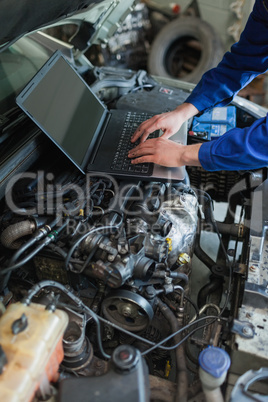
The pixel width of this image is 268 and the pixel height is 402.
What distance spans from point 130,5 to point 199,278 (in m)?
1.62

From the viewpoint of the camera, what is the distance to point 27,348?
816mm

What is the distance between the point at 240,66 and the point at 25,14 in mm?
914

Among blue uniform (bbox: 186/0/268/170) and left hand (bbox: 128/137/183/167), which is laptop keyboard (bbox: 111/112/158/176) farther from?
blue uniform (bbox: 186/0/268/170)

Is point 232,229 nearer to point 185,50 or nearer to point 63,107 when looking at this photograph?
point 63,107

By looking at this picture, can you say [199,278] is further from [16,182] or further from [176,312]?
[16,182]

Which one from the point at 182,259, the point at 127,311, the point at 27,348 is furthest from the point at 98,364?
the point at 182,259

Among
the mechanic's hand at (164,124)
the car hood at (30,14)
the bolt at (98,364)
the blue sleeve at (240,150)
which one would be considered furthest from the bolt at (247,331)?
the car hood at (30,14)

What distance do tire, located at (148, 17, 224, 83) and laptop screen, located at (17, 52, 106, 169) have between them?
229 cm

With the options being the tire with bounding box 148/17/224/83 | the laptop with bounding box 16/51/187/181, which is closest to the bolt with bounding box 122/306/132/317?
the laptop with bounding box 16/51/187/181

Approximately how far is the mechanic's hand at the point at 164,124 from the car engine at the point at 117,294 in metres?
0.21

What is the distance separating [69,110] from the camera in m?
1.43

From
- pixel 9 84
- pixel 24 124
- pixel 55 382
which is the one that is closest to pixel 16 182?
pixel 24 124

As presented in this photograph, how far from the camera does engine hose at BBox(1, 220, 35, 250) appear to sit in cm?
115

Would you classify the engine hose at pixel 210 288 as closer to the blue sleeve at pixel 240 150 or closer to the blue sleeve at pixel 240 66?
the blue sleeve at pixel 240 150
